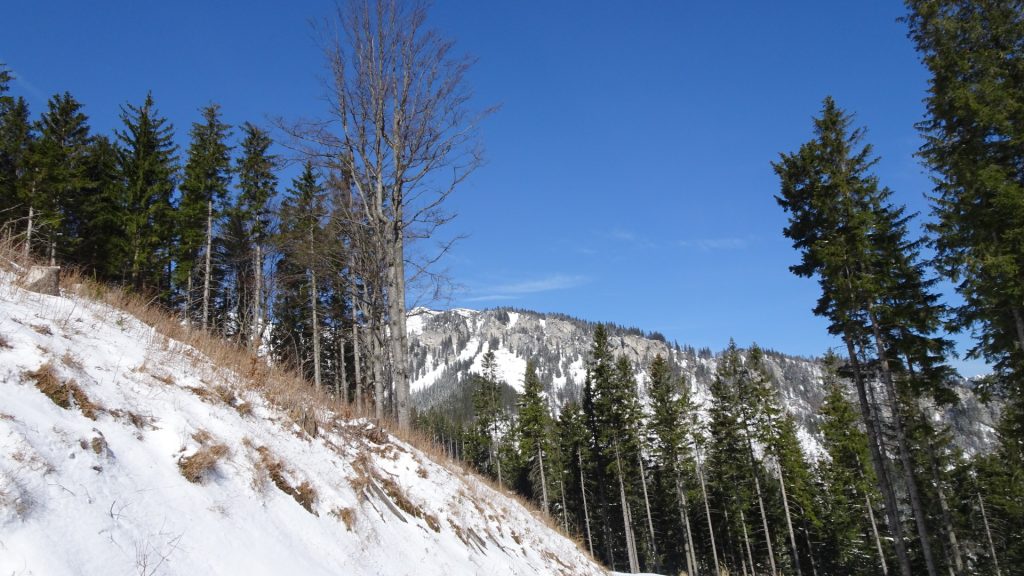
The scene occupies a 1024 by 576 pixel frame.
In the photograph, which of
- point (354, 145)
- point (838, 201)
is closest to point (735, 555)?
point (838, 201)

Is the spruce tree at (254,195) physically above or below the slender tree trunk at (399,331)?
above

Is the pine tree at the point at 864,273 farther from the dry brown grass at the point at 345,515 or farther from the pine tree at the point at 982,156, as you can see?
the dry brown grass at the point at 345,515

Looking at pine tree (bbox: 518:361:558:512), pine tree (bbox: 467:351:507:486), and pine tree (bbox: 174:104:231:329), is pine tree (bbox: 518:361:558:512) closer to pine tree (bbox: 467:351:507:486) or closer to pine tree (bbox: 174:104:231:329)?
pine tree (bbox: 467:351:507:486)

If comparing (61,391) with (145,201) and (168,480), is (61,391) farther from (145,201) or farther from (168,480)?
(145,201)

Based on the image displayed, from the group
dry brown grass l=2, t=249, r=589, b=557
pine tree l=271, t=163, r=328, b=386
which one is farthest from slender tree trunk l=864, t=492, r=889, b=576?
dry brown grass l=2, t=249, r=589, b=557

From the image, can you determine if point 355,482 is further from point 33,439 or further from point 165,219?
point 165,219

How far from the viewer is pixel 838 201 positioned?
56.6 feet

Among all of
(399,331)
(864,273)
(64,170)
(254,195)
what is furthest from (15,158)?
(864,273)

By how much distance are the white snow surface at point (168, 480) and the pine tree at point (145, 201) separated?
21.8 metres

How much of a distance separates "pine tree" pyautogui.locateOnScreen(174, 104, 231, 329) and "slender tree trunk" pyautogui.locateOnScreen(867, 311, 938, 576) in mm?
27726

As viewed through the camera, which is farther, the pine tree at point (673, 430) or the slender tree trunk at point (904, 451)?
the pine tree at point (673, 430)

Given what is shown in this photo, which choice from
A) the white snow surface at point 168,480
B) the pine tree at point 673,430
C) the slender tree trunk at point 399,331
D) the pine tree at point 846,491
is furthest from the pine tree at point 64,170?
the pine tree at point 846,491

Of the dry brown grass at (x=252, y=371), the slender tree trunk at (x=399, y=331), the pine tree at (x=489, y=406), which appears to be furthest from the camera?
the pine tree at (x=489, y=406)

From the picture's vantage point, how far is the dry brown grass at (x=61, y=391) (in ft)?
11.7
